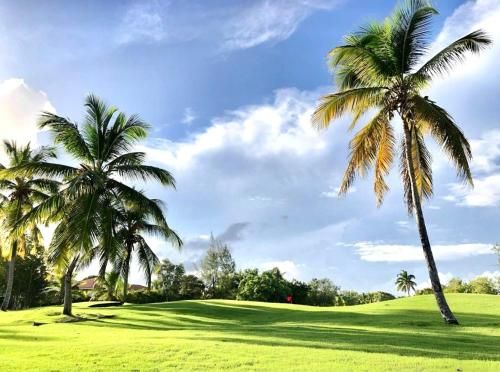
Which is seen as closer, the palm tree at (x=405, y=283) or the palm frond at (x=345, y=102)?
the palm frond at (x=345, y=102)

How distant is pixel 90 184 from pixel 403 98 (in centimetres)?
1491

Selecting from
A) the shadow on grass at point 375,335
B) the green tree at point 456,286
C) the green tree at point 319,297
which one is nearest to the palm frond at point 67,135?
the shadow on grass at point 375,335

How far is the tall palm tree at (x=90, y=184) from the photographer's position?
878 inches

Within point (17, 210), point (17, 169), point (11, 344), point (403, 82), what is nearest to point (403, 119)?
point (403, 82)

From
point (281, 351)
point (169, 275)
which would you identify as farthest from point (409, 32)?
point (169, 275)

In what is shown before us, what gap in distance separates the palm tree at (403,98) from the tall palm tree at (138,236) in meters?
11.2

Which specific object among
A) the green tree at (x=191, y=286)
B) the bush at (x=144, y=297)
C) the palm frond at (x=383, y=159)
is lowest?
the bush at (x=144, y=297)

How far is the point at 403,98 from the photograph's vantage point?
19.8 metres

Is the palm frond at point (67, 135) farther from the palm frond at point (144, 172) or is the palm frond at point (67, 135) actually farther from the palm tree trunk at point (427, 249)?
the palm tree trunk at point (427, 249)

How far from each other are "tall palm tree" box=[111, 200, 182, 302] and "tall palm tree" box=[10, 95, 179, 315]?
0.91m

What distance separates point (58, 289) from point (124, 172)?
4479 centimetres

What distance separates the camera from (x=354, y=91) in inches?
779

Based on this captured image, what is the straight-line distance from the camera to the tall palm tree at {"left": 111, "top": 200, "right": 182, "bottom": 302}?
86.2 ft

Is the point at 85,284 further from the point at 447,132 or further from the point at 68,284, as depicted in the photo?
the point at 447,132
